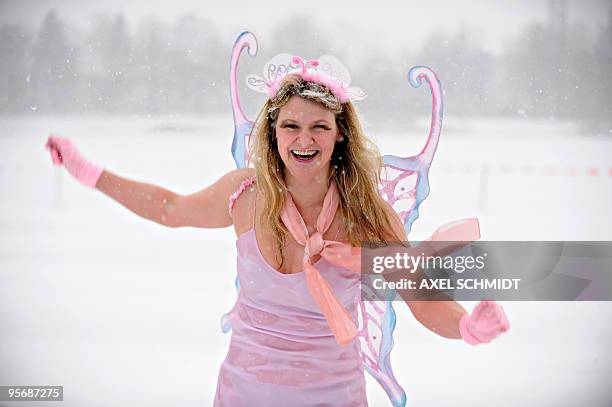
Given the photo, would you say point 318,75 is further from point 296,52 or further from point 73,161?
point 296,52

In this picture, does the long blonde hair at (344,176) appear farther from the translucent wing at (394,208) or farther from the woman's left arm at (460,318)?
the translucent wing at (394,208)

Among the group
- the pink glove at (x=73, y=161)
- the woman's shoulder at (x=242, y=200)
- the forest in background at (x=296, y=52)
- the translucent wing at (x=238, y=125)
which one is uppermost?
the forest in background at (x=296, y=52)

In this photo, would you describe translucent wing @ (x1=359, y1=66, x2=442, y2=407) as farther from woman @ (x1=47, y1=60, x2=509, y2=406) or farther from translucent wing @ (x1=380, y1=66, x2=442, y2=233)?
woman @ (x1=47, y1=60, x2=509, y2=406)

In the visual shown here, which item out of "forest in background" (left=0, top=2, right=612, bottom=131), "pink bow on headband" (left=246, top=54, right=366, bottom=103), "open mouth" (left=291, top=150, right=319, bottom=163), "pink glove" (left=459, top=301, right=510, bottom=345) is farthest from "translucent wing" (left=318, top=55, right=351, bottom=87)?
"forest in background" (left=0, top=2, right=612, bottom=131)

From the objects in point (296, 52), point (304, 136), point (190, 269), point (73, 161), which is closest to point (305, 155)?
point (304, 136)

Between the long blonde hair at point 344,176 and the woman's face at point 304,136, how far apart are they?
0.11 ft

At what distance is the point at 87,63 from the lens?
16.1 ft

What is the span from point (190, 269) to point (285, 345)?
1.81m

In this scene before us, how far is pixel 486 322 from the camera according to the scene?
94 centimetres

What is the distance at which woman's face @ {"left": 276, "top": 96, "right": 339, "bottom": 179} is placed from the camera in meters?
1.08

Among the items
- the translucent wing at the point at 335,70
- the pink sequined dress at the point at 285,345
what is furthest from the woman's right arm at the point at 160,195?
the translucent wing at the point at 335,70

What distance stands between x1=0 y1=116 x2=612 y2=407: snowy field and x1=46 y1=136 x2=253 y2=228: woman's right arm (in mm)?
335

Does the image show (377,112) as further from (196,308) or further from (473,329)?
(473,329)

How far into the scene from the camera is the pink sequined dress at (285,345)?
1.13m
